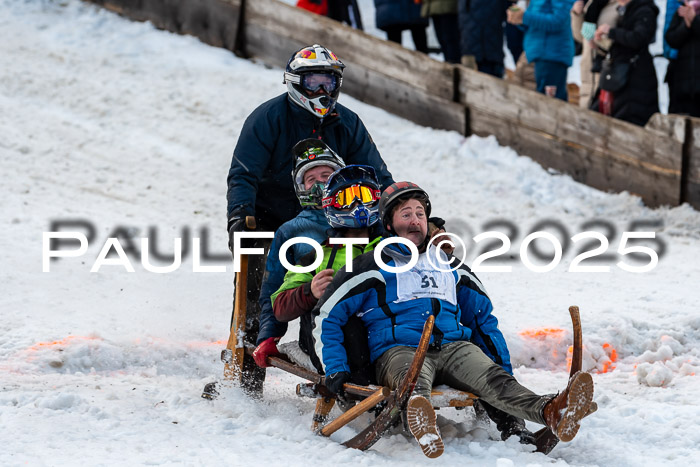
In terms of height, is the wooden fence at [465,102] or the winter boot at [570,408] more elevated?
the wooden fence at [465,102]

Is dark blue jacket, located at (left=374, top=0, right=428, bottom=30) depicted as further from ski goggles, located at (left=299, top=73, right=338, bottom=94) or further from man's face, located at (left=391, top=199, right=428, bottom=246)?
man's face, located at (left=391, top=199, right=428, bottom=246)

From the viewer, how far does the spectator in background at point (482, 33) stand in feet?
36.7

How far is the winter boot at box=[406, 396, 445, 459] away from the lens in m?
4.26

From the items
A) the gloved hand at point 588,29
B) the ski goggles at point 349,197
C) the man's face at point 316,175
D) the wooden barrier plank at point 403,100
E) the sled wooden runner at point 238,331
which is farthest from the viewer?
the wooden barrier plank at point 403,100

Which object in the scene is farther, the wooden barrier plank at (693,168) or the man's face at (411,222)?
the wooden barrier plank at (693,168)

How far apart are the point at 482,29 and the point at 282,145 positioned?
231 inches

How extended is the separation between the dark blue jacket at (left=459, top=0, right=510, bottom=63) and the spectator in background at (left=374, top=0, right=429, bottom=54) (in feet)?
2.60

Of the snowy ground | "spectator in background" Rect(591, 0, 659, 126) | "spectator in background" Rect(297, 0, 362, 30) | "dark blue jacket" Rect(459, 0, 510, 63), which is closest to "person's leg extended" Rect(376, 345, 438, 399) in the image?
the snowy ground

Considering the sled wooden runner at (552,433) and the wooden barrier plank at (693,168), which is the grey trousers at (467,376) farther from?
the wooden barrier plank at (693,168)

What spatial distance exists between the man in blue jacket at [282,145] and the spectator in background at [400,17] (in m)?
6.18
